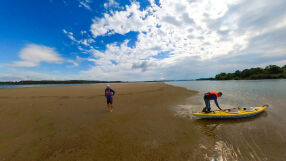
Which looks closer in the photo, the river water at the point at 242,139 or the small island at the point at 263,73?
the river water at the point at 242,139

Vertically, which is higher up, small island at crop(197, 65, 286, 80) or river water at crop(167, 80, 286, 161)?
small island at crop(197, 65, 286, 80)

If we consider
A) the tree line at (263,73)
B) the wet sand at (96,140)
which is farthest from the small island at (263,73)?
the wet sand at (96,140)

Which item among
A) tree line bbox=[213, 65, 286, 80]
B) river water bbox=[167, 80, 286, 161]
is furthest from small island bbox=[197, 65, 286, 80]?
river water bbox=[167, 80, 286, 161]

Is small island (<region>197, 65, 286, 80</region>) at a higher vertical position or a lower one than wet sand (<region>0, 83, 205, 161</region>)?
higher

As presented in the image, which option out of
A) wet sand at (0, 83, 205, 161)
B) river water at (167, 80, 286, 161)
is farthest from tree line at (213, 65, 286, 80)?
wet sand at (0, 83, 205, 161)

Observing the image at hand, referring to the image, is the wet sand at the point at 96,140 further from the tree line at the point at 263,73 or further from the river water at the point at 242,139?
the tree line at the point at 263,73

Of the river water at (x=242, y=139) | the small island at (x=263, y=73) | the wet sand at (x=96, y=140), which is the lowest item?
the river water at (x=242, y=139)

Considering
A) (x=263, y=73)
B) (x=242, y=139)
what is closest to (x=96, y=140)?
(x=242, y=139)

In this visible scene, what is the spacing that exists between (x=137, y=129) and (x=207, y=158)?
333cm

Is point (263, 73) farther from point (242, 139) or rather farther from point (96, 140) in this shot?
point (96, 140)

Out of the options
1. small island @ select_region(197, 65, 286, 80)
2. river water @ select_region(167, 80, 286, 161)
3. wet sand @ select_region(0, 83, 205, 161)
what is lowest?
river water @ select_region(167, 80, 286, 161)

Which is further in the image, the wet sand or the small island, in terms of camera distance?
the small island

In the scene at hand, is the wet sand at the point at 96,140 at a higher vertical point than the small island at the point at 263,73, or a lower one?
lower

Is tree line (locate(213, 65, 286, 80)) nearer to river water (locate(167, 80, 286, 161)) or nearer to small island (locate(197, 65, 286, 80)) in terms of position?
small island (locate(197, 65, 286, 80))
